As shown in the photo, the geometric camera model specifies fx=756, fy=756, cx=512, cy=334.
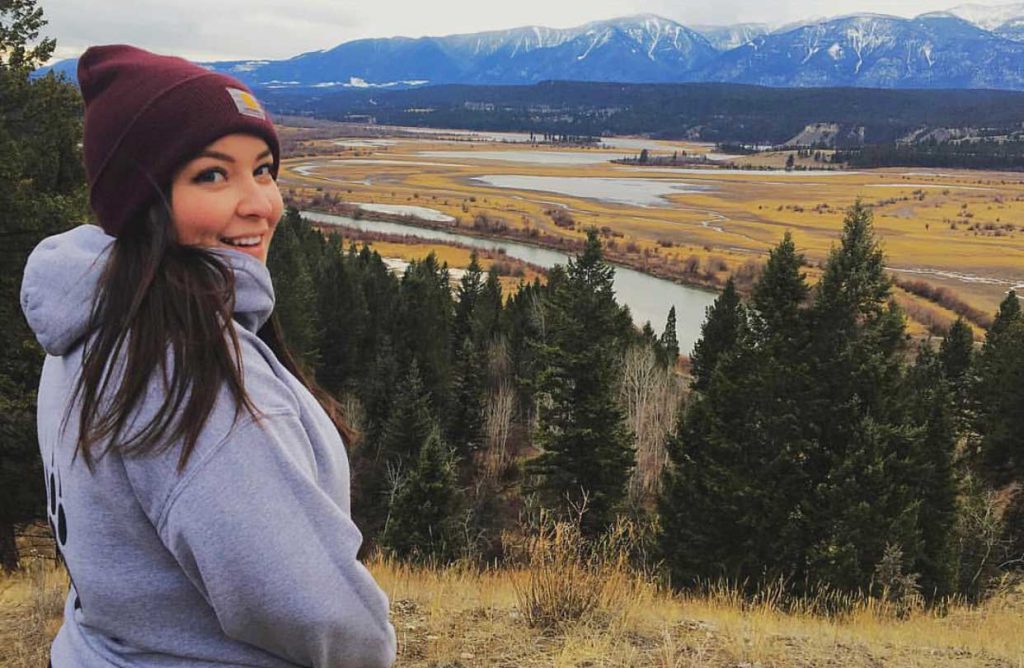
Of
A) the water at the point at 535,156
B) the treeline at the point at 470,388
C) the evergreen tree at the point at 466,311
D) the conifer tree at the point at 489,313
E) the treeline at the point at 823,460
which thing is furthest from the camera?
the water at the point at 535,156

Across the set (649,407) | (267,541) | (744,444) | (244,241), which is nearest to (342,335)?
(649,407)

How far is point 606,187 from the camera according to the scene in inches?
4503

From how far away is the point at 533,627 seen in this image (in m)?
4.63

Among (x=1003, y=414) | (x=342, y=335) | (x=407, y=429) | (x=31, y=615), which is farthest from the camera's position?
(x=342, y=335)

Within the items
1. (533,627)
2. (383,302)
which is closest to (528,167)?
(383,302)

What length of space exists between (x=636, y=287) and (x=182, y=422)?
52.7 meters

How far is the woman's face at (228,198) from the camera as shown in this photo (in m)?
1.28

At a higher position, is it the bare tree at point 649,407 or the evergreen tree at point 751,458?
the evergreen tree at point 751,458

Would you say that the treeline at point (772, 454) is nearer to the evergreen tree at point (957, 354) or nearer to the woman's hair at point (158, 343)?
the evergreen tree at point (957, 354)

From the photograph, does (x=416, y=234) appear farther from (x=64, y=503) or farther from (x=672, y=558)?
(x=64, y=503)

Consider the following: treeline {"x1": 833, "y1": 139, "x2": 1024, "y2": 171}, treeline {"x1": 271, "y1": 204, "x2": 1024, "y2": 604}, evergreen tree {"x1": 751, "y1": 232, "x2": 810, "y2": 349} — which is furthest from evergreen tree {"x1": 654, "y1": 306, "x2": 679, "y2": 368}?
treeline {"x1": 833, "y1": 139, "x2": 1024, "y2": 171}

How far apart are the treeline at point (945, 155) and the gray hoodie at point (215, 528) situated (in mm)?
169514

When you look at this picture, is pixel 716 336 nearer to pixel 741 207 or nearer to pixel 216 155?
pixel 216 155

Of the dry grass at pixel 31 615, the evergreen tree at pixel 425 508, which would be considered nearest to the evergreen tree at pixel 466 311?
the evergreen tree at pixel 425 508
